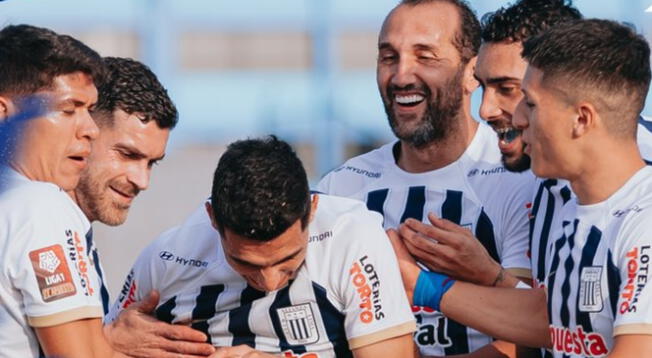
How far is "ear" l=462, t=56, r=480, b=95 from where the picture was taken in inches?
214

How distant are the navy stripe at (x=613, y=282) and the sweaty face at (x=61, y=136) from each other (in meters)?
1.69

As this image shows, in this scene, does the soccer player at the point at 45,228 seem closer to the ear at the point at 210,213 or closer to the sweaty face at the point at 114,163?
the ear at the point at 210,213

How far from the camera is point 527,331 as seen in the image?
4.48 m

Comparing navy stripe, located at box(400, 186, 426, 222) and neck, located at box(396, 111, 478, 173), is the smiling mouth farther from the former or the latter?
navy stripe, located at box(400, 186, 426, 222)

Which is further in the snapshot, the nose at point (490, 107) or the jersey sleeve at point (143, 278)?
the nose at point (490, 107)

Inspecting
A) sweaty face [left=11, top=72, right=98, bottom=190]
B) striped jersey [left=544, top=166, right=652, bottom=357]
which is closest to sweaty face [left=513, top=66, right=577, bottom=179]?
striped jersey [left=544, top=166, right=652, bottom=357]

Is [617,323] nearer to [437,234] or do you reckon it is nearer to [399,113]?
[437,234]

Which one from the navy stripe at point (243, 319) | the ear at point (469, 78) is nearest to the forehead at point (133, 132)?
the navy stripe at point (243, 319)

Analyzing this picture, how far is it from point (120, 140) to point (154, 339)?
3.40ft

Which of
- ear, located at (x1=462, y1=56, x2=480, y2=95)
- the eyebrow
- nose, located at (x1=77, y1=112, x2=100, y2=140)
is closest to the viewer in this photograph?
nose, located at (x1=77, y1=112, x2=100, y2=140)

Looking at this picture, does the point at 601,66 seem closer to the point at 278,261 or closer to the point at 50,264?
the point at 278,261

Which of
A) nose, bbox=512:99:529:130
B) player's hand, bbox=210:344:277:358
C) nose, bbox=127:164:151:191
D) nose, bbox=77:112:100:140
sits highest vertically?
nose, bbox=77:112:100:140

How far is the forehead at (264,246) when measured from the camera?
13.5 ft

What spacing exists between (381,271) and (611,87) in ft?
3.19
